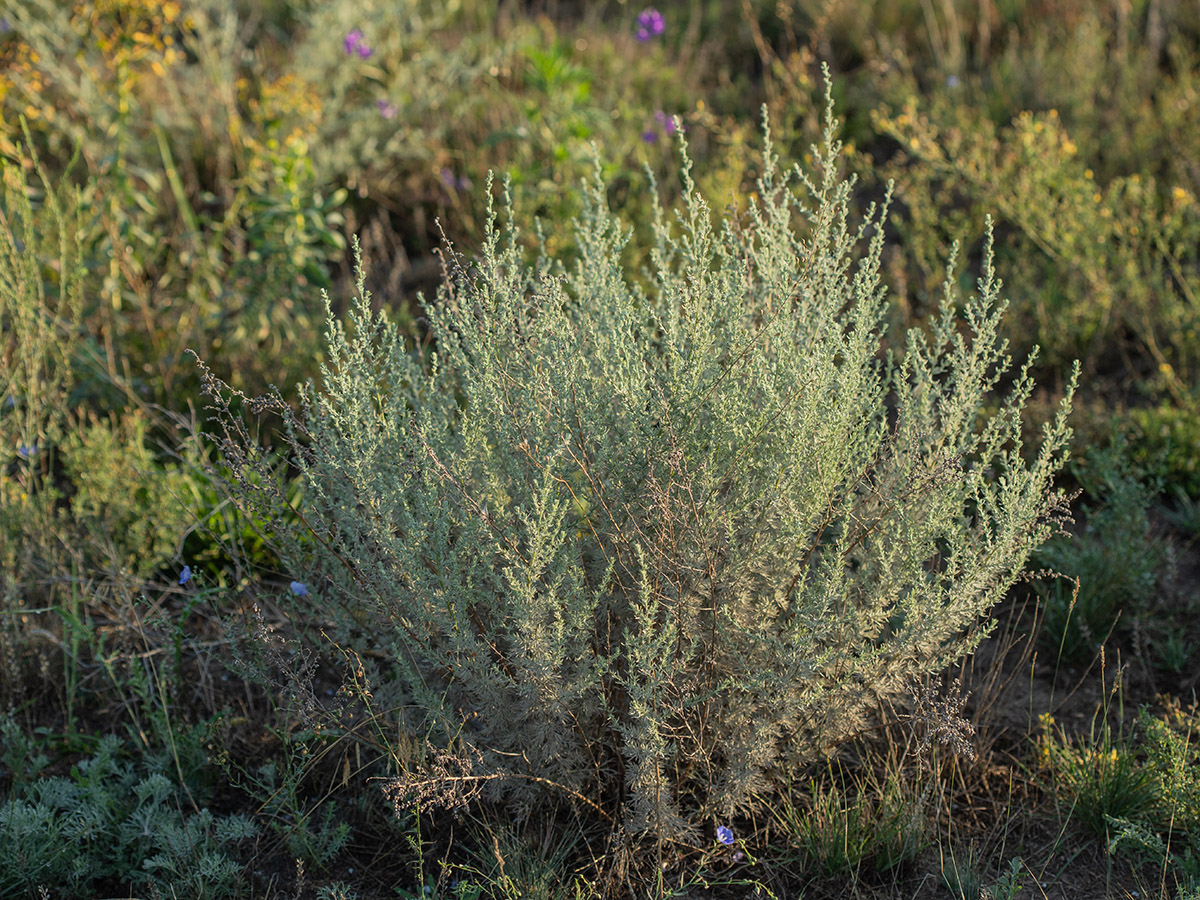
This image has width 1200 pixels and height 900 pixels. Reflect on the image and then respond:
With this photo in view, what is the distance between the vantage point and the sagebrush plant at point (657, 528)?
204 centimetres

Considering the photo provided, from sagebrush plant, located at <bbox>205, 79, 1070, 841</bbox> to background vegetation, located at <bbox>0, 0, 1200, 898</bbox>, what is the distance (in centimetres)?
8

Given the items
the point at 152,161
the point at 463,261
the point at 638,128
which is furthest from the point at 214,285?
the point at 638,128

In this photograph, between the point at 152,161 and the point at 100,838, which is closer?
the point at 100,838

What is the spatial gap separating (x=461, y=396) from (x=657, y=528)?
4.89 ft

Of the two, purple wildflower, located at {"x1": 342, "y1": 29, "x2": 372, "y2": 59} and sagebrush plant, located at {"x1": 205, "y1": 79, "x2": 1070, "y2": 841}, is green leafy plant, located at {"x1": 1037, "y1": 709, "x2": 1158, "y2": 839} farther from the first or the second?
purple wildflower, located at {"x1": 342, "y1": 29, "x2": 372, "y2": 59}

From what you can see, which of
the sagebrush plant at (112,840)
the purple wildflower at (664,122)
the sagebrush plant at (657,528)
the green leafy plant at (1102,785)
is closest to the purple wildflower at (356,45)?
the purple wildflower at (664,122)

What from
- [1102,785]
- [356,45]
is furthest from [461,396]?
[1102,785]

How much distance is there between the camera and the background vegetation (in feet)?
7.33

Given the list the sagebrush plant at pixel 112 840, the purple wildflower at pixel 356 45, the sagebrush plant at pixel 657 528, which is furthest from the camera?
the purple wildflower at pixel 356 45

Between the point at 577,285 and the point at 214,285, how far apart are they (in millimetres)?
2180

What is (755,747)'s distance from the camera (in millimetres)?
2113

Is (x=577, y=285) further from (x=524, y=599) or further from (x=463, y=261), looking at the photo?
(x=463, y=261)

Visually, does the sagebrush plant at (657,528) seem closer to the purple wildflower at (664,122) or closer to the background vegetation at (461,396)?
the background vegetation at (461,396)

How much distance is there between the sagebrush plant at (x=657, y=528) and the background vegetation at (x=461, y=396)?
0.26 ft
